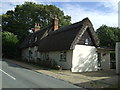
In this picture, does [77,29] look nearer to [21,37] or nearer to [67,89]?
[67,89]

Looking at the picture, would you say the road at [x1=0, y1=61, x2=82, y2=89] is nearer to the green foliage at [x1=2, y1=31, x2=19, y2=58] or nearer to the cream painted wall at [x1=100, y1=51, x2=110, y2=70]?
the cream painted wall at [x1=100, y1=51, x2=110, y2=70]

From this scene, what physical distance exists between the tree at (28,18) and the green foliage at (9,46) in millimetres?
7118

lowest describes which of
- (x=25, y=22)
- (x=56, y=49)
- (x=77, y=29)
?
(x=56, y=49)

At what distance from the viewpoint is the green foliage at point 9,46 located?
43.7 metres

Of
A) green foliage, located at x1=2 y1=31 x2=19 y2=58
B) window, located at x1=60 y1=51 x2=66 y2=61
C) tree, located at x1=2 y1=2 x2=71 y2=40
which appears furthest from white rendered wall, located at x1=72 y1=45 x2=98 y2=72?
tree, located at x1=2 y1=2 x2=71 y2=40

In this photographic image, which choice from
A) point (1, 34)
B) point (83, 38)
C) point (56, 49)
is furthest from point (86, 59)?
point (1, 34)

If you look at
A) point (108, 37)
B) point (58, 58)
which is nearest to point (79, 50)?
point (58, 58)

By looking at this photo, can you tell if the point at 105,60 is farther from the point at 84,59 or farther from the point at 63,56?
the point at 63,56

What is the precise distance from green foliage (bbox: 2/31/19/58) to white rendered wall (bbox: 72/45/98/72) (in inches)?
996

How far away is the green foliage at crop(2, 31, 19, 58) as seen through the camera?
43669 millimetres

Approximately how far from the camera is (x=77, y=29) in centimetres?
2305

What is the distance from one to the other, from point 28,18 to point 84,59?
3418cm

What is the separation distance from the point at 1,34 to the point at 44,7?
1529 cm

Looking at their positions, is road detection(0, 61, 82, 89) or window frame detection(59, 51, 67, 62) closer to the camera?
road detection(0, 61, 82, 89)
